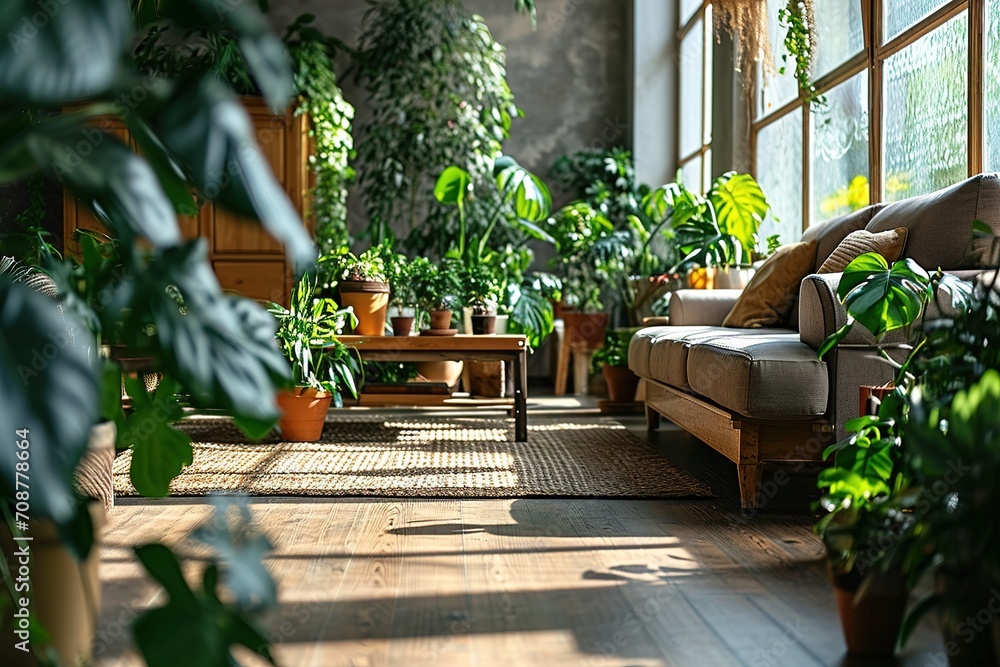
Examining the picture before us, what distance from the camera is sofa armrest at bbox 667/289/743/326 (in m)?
4.55

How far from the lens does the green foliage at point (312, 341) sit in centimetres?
396

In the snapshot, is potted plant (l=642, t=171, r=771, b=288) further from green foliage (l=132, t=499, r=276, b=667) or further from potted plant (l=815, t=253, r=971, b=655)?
green foliage (l=132, t=499, r=276, b=667)

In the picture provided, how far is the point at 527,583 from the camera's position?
6.79ft

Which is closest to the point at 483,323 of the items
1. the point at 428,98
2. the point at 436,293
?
the point at 436,293

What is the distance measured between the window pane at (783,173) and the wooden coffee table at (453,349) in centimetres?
195

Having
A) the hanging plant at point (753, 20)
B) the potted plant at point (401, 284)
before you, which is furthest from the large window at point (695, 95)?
the potted plant at point (401, 284)

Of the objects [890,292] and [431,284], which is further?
[431,284]

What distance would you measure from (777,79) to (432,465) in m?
3.19

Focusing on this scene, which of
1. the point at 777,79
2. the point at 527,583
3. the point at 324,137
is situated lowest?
the point at 527,583

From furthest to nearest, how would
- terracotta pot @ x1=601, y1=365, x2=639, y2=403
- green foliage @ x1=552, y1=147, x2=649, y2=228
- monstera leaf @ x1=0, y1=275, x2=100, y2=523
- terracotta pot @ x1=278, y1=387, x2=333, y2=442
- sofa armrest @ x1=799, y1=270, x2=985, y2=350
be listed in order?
green foliage @ x1=552, y1=147, x2=649, y2=228 → terracotta pot @ x1=601, y1=365, x2=639, y2=403 → terracotta pot @ x1=278, y1=387, x2=333, y2=442 → sofa armrest @ x1=799, y1=270, x2=985, y2=350 → monstera leaf @ x1=0, y1=275, x2=100, y2=523

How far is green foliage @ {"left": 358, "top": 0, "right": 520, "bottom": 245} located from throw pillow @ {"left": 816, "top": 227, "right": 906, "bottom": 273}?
379 cm

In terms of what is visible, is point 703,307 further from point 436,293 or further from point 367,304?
point 367,304

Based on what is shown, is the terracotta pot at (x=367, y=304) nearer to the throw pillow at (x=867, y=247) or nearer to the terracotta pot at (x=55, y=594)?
the throw pillow at (x=867, y=247)

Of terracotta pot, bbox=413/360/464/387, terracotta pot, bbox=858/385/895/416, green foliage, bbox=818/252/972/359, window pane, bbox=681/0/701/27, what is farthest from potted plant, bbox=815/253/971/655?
window pane, bbox=681/0/701/27
